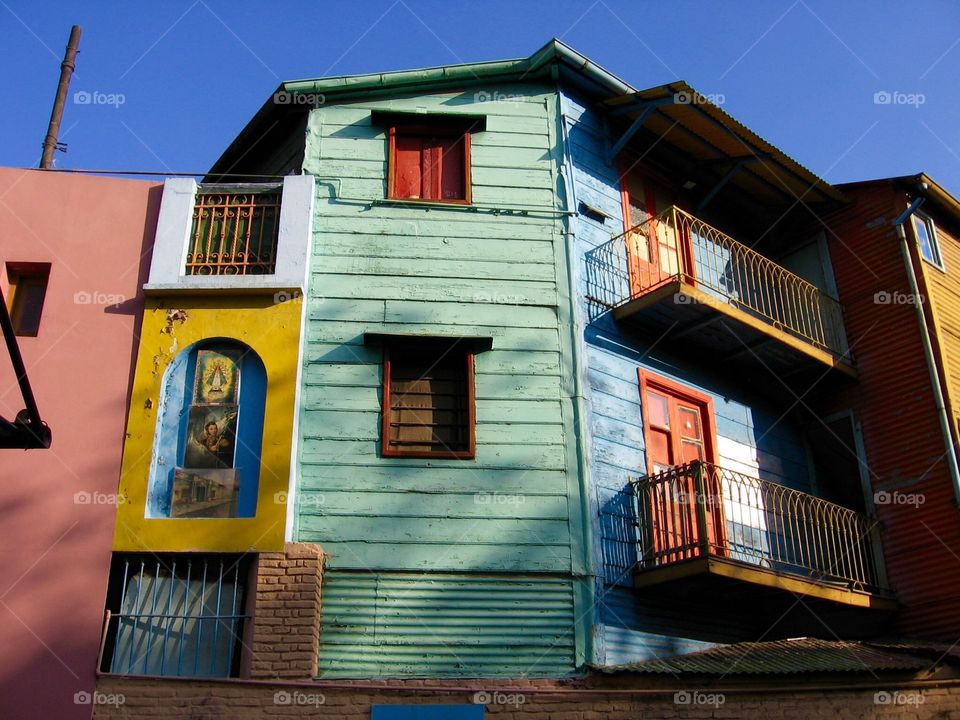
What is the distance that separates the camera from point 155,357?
11.2 m

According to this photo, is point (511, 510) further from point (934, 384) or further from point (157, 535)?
point (934, 384)

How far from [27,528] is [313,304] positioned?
377cm

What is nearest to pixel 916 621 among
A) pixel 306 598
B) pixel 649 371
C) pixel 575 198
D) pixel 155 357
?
pixel 649 371

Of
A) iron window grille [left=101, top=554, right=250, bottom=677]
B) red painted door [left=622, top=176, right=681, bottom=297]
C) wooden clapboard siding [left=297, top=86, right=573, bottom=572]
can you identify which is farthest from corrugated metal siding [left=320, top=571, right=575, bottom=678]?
red painted door [left=622, top=176, right=681, bottom=297]

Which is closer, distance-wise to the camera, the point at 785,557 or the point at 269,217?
the point at 269,217

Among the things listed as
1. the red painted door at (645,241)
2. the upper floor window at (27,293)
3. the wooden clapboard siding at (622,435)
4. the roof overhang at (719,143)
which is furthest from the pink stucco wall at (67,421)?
the roof overhang at (719,143)

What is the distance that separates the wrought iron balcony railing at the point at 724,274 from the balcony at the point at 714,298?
1 cm

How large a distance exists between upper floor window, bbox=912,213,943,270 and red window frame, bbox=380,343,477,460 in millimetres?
7585

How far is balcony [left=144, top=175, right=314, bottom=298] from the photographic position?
1163cm

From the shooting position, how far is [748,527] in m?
12.9

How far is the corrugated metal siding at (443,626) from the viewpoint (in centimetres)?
1025

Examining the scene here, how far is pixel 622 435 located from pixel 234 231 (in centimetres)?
509

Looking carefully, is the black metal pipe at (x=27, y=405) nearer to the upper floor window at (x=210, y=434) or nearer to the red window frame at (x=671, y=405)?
the upper floor window at (x=210, y=434)

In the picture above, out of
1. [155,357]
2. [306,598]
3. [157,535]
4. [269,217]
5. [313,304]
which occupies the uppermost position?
[269,217]
